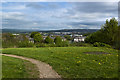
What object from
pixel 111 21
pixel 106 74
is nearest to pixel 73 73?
pixel 106 74

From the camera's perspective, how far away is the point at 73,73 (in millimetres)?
6285

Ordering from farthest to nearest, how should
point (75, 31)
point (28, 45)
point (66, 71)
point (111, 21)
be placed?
point (75, 31) < point (111, 21) < point (28, 45) < point (66, 71)

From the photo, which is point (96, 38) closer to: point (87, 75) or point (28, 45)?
point (28, 45)

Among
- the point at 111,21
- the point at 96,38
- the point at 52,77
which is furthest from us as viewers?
the point at 96,38

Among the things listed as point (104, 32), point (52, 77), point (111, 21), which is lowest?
point (52, 77)

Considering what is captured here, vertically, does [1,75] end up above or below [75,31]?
below

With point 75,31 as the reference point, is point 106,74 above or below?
below

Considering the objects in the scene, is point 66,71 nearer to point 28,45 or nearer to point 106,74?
point 106,74

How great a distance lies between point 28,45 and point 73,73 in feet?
60.7

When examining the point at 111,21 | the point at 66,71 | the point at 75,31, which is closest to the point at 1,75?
the point at 66,71

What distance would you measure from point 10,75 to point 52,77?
1916 millimetres

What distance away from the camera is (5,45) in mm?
22031

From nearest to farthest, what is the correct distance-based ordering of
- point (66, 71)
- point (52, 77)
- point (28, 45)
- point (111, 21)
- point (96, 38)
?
point (52, 77) < point (66, 71) < point (28, 45) < point (111, 21) < point (96, 38)

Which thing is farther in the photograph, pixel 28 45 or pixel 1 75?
pixel 28 45
